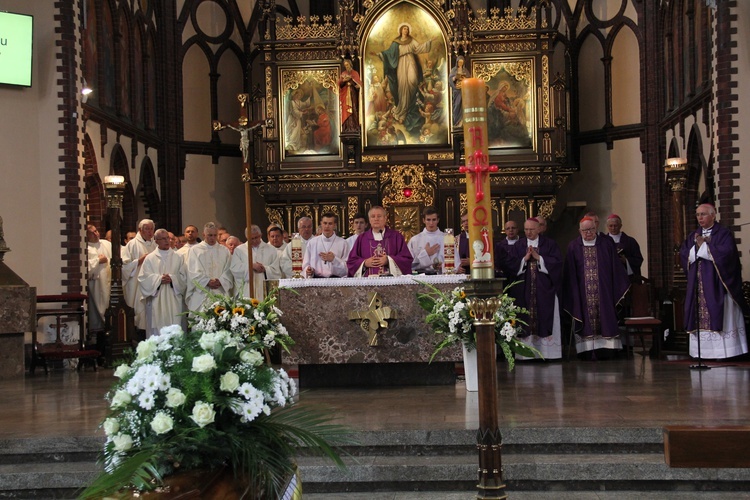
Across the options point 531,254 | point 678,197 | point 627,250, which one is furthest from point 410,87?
point 531,254

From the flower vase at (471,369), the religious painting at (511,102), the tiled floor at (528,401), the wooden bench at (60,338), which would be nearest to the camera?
the tiled floor at (528,401)

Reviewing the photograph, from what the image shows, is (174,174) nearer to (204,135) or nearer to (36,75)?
(204,135)

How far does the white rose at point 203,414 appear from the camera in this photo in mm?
3812

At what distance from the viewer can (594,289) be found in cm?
1358

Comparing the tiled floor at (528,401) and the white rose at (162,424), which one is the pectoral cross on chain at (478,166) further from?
the tiled floor at (528,401)

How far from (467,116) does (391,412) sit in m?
3.83

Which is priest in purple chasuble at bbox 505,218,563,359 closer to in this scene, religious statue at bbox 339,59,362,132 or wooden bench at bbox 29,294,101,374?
wooden bench at bbox 29,294,101,374

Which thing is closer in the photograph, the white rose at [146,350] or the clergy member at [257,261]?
the white rose at [146,350]

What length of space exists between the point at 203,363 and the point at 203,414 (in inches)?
8.4

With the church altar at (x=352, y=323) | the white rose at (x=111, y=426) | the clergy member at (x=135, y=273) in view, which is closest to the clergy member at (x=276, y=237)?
the clergy member at (x=135, y=273)

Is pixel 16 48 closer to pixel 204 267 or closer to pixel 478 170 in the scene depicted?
pixel 204 267

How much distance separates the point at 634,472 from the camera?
6844 millimetres

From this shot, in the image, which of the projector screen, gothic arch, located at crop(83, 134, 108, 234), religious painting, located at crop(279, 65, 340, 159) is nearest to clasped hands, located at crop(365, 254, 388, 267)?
the projector screen

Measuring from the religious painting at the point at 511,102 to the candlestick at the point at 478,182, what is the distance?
15107 mm
